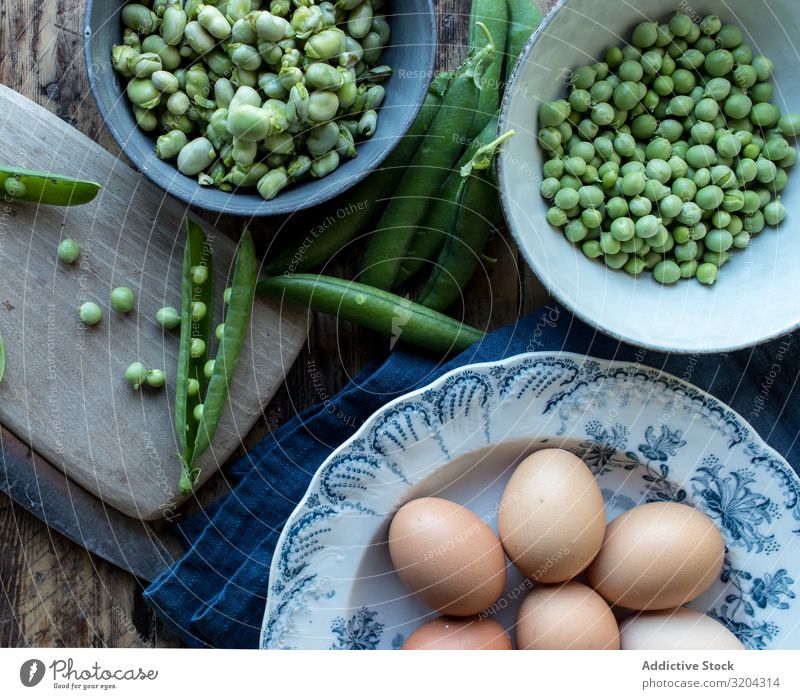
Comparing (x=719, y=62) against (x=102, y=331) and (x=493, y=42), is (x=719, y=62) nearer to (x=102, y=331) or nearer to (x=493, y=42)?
(x=493, y=42)

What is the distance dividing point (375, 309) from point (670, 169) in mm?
463

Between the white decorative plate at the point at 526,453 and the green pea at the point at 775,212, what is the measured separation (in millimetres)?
268

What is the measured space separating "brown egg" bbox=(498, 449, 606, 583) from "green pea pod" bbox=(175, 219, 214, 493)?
0.47 meters

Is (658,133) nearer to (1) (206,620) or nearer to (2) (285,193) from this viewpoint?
(2) (285,193)

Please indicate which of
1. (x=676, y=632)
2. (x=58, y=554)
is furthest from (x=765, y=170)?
(x=58, y=554)

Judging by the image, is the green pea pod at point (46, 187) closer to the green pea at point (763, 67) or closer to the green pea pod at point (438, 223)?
the green pea pod at point (438, 223)

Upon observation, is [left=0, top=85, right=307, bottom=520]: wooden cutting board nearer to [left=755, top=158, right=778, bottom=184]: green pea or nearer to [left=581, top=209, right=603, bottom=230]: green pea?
[left=581, top=209, right=603, bottom=230]: green pea

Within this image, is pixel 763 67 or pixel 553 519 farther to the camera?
pixel 763 67

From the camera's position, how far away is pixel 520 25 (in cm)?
112

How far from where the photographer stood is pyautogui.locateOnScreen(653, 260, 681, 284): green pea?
3.50ft

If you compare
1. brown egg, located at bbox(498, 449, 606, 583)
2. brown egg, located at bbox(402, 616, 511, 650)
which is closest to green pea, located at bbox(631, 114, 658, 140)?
brown egg, located at bbox(498, 449, 606, 583)

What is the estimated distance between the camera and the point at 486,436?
1084 millimetres

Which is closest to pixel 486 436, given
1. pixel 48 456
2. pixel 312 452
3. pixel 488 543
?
pixel 488 543

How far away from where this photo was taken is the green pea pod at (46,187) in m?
1.08
